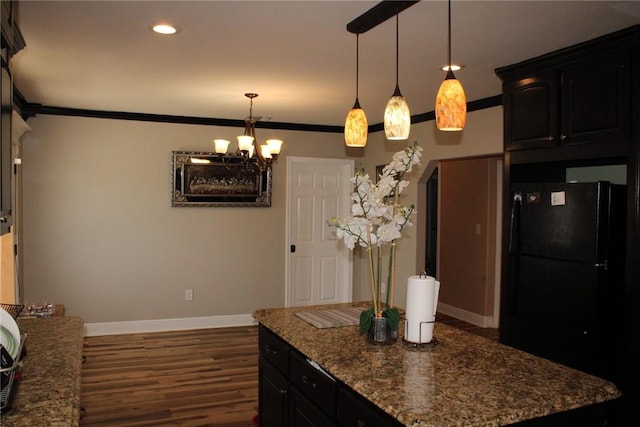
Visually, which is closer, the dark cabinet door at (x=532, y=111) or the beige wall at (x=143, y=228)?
the dark cabinet door at (x=532, y=111)

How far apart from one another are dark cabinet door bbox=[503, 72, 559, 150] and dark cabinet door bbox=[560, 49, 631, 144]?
9 cm

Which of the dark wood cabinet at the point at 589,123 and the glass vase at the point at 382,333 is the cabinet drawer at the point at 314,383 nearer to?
the glass vase at the point at 382,333

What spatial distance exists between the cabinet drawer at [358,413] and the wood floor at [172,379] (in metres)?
1.78

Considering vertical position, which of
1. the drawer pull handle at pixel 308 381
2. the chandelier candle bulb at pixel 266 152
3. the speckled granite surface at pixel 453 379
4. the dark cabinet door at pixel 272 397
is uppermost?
the chandelier candle bulb at pixel 266 152

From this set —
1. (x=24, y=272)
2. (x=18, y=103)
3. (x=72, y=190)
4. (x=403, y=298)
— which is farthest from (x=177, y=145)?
(x=403, y=298)

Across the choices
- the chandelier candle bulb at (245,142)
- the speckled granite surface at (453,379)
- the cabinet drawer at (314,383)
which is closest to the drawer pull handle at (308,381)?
the cabinet drawer at (314,383)

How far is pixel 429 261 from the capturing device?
830cm

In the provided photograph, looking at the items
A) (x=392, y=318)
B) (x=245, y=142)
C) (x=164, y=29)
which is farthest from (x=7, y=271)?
(x=392, y=318)

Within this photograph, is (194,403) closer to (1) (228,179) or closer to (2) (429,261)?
(1) (228,179)

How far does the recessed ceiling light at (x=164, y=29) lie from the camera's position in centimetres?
300

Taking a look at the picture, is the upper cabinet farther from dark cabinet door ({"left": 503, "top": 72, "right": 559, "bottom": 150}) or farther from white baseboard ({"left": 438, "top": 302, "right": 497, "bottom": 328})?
white baseboard ({"left": 438, "top": 302, "right": 497, "bottom": 328})

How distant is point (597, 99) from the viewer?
322cm

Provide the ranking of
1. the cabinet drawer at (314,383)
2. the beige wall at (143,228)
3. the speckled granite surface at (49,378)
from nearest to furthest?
the speckled granite surface at (49,378), the cabinet drawer at (314,383), the beige wall at (143,228)

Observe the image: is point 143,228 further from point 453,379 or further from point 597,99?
point 453,379
